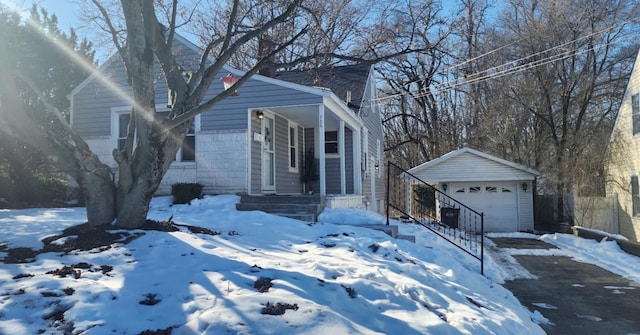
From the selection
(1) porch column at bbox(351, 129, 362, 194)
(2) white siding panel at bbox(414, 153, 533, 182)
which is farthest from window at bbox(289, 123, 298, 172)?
(2) white siding panel at bbox(414, 153, 533, 182)

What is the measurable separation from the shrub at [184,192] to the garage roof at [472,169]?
11192 mm

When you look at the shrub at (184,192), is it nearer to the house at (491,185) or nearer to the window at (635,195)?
the house at (491,185)

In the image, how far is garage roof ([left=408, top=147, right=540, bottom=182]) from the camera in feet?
57.4

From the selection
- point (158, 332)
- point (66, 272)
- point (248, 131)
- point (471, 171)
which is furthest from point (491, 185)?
point (158, 332)

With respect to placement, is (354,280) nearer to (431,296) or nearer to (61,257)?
(431,296)

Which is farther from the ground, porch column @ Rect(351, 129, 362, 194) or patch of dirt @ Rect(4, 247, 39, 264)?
porch column @ Rect(351, 129, 362, 194)

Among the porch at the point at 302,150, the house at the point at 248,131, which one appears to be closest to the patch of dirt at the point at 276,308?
the house at the point at 248,131

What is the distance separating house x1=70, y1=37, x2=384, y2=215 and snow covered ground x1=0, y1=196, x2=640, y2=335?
146 inches

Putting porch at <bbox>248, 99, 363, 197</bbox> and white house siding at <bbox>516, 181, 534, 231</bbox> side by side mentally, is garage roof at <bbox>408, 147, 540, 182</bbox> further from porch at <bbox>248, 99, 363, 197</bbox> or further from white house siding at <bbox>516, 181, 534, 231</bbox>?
porch at <bbox>248, 99, 363, 197</bbox>

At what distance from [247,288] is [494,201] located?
54.1 ft

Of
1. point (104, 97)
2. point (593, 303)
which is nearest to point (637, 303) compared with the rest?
point (593, 303)

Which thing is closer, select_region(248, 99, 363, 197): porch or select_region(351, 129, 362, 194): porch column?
select_region(248, 99, 363, 197): porch

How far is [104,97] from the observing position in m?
11.8

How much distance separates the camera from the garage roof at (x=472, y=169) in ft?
57.4
